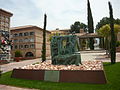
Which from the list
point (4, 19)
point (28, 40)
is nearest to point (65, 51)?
point (4, 19)

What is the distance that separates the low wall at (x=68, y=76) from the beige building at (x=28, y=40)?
31.3 metres

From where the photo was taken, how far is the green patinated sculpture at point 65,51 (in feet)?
39.1

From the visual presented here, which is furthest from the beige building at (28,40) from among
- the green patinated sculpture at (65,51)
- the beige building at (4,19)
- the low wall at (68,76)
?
the low wall at (68,76)

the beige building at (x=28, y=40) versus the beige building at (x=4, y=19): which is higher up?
the beige building at (x=4, y=19)

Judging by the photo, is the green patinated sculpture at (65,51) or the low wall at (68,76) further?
the green patinated sculpture at (65,51)

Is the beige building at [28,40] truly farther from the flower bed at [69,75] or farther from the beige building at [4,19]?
the flower bed at [69,75]

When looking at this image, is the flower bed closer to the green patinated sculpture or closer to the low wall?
the low wall

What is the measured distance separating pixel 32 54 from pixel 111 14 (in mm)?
29766

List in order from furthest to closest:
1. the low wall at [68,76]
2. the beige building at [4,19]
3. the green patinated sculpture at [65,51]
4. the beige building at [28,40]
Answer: the beige building at [28,40] → the beige building at [4,19] → the green patinated sculpture at [65,51] → the low wall at [68,76]

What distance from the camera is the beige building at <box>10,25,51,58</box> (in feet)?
136

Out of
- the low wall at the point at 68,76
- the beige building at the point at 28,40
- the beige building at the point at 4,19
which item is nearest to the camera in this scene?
the low wall at the point at 68,76

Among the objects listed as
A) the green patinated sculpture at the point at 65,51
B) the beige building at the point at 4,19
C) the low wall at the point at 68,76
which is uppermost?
the beige building at the point at 4,19

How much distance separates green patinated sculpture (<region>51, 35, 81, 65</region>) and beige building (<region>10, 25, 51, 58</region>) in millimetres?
28784

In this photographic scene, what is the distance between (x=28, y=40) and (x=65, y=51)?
31.5 metres
